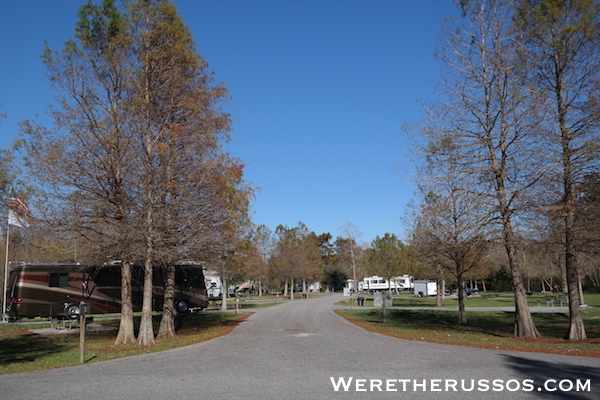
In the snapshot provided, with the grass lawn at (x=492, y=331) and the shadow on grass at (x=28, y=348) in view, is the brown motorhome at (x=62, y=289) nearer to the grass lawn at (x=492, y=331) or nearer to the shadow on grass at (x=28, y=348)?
the shadow on grass at (x=28, y=348)

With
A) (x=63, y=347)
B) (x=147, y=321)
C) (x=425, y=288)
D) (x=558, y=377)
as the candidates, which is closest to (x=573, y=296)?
(x=558, y=377)

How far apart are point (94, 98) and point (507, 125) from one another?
597 inches

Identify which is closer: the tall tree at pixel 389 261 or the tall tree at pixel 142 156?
the tall tree at pixel 142 156

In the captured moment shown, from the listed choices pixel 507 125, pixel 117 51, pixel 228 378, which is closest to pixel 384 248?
pixel 507 125

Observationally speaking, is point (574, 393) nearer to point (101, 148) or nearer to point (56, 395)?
point (56, 395)

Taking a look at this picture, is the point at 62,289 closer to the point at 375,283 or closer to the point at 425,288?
the point at 425,288

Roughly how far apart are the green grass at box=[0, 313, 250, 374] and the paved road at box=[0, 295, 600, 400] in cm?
144

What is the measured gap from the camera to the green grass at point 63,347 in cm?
1324

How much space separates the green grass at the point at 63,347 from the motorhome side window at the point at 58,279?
11.4 ft

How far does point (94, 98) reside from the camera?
57.6 feet

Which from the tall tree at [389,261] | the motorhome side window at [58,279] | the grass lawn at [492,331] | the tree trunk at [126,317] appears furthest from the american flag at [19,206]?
the tall tree at [389,261]

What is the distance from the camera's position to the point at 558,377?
8992 mm

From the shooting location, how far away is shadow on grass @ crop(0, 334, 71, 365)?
47.2 ft

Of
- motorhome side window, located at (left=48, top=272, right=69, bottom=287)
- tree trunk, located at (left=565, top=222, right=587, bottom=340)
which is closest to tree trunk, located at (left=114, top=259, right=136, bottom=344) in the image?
motorhome side window, located at (left=48, top=272, right=69, bottom=287)
